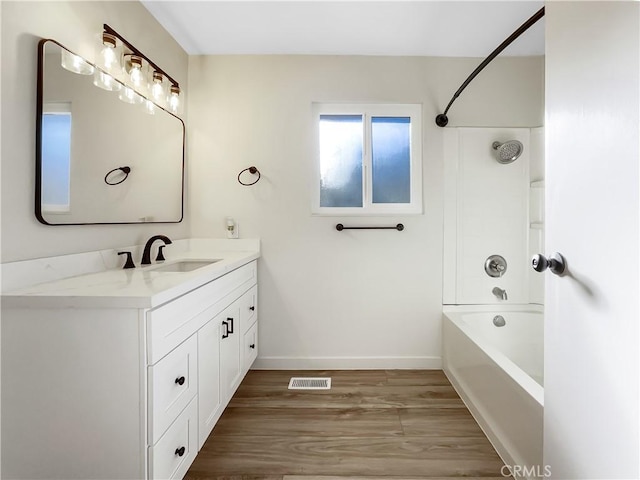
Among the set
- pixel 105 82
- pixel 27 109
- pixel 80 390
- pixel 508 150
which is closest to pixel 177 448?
pixel 80 390

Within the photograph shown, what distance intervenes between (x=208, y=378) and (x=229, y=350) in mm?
277

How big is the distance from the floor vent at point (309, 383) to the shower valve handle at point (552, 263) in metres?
1.58

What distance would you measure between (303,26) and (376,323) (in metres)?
2.08

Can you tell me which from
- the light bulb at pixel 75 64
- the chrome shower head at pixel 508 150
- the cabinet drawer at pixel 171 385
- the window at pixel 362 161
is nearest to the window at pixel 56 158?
the light bulb at pixel 75 64

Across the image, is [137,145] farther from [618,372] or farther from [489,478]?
[489,478]

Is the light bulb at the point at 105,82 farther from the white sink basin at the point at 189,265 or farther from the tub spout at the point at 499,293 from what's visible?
the tub spout at the point at 499,293

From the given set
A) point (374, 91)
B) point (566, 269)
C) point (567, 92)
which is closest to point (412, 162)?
point (374, 91)

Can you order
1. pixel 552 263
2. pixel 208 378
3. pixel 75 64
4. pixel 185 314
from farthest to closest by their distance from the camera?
1. pixel 208 378
2. pixel 75 64
3. pixel 185 314
4. pixel 552 263

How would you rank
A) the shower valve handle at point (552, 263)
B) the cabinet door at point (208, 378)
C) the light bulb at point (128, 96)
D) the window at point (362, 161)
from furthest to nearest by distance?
the window at point (362, 161) → the light bulb at point (128, 96) → the cabinet door at point (208, 378) → the shower valve handle at point (552, 263)

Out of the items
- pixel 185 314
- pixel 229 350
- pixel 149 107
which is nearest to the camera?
pixel 185 314

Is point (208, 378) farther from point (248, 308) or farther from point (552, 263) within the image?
point (552, 263)

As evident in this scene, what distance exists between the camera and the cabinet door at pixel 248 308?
2.00 meters

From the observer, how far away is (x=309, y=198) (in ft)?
7.75

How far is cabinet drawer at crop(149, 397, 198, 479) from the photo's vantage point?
3.44 ft
